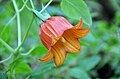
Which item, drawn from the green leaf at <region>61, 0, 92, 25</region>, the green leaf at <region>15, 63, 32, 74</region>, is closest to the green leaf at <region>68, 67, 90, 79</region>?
the green leaf at <region>15, 63, 32, 74</region>

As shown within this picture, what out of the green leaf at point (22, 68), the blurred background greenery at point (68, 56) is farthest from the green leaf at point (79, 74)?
the green leaf at point (22, 68)

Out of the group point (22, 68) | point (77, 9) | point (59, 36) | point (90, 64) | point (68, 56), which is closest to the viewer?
point (59, 36)

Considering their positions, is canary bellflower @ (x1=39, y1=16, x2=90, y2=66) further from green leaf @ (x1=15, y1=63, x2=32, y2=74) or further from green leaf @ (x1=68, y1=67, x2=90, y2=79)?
green leaf @ (x1=68, y1=67, x2=90, y2=79)

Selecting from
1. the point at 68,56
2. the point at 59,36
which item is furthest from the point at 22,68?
the point at 59,36

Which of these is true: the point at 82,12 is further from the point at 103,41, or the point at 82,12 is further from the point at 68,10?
the point at 103,41

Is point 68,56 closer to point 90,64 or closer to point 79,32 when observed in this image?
point 90,64

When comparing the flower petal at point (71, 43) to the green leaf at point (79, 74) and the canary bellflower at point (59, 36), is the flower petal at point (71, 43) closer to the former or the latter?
the canary bellflower at point (59, 36)

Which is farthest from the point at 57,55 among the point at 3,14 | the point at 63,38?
the point at 3,14
